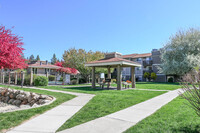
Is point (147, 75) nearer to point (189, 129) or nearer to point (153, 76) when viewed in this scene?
point (153, 76)

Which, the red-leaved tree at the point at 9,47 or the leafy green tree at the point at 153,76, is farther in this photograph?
the leafy green tree at the point at 153,76

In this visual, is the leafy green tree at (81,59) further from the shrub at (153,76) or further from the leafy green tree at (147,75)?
the leafy green tree at (147,75)

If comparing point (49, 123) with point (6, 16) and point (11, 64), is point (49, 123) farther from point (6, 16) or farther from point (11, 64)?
point (6, 16)

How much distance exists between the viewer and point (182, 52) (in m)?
27.3

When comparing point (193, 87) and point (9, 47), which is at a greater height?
point (9, 47)

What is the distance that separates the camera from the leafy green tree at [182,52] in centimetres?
2555

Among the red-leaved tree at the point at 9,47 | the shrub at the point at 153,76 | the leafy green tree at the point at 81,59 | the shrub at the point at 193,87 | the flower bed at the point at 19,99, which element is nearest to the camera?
the shrub at the point at 193,87

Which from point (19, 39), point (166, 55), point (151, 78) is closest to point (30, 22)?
point (19, 39)

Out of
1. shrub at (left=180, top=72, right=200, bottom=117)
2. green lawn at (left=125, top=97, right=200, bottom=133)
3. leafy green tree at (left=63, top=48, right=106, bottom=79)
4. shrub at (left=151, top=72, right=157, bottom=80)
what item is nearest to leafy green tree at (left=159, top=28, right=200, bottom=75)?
shrub at (left=151, top=72, right=157, bottom=80)

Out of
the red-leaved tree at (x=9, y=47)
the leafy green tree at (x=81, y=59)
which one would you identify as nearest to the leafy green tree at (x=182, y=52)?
the leafy green tree at (x=81, y=59)

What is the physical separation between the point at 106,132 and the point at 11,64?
1030cm

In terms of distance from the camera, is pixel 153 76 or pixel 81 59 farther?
pixel 153 76

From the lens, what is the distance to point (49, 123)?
4.04 meters

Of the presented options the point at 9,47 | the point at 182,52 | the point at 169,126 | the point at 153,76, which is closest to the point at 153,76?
the point at 153,76
